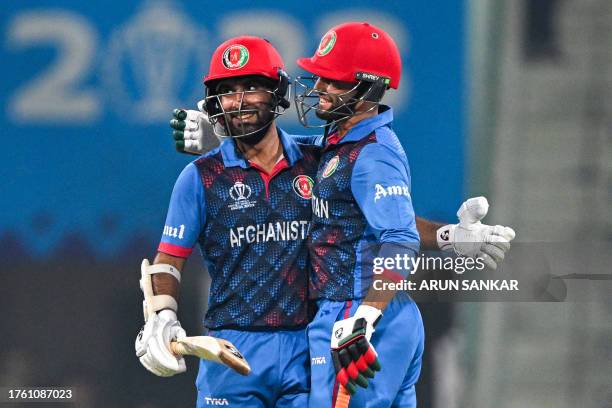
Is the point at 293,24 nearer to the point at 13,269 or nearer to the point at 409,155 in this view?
the point at 409,155

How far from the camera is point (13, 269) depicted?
4.95m

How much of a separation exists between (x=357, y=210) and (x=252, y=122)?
0.47 m

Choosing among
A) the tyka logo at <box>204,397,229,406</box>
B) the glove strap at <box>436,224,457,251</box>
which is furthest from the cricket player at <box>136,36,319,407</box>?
the glove strap at <box>436,224,457,251</box>

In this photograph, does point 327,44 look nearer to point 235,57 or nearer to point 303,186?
point 235,57

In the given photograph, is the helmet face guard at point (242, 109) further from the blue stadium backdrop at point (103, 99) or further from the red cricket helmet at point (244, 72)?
the blue stadium backdrop at point (103, 99)

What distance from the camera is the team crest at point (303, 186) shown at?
3.73m

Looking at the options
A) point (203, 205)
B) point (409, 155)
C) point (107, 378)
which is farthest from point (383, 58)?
point (107, 378)

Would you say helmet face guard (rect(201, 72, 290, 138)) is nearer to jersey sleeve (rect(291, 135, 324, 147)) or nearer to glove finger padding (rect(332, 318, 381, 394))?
jersey sleeve (rect(291, 135, 324, 147))

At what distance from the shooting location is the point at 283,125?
4816 millimetres

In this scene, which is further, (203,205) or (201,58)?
(201,58)

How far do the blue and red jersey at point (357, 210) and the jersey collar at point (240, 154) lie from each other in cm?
16

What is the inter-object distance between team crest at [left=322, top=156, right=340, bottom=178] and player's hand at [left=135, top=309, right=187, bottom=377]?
2.17 ft

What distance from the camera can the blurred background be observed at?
475cm

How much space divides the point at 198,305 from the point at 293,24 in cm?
124
